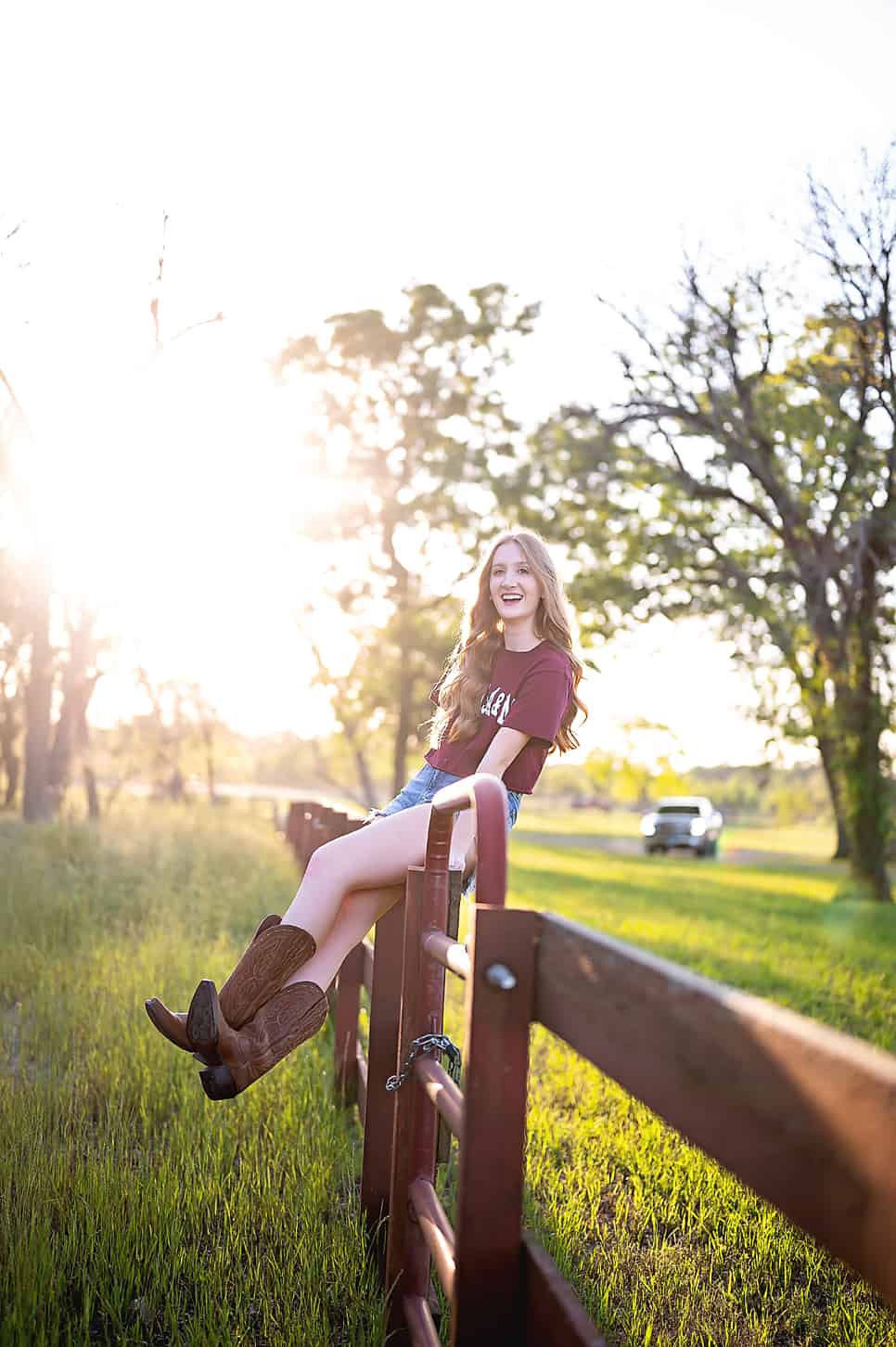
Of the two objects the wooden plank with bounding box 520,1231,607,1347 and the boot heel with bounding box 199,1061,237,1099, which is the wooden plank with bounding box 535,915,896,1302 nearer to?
the wooden plank with bounding box 520,1231,607,1347

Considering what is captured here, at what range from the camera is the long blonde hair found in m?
3.96

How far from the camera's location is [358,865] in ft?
10.6

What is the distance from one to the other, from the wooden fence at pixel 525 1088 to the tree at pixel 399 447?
23781 mm

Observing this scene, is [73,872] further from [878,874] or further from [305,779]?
[305,779]

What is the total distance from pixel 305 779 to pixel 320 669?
74.7 metres

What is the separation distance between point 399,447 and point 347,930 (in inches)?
987

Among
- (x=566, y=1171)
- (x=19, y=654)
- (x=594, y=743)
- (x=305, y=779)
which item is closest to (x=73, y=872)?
(x=566, y=1171)

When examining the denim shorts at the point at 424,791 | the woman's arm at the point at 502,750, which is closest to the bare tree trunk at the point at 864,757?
the denim shorts at the point at 424,791

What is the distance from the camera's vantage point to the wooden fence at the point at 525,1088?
1064mm

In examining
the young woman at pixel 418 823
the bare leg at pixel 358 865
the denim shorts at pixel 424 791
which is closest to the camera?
the young woman at pixel 418 823

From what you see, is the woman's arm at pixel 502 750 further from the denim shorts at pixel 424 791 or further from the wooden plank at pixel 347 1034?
the wooden plank at pixel 347 1034

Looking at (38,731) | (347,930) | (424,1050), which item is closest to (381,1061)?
(347,930)

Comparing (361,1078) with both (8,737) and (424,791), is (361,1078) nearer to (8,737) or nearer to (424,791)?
(424,791)

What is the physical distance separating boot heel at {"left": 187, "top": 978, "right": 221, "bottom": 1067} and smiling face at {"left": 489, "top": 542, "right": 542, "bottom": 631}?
1635mm
